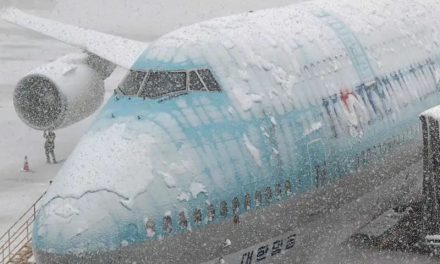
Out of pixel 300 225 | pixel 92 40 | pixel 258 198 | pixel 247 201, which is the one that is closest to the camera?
pixel 247 201

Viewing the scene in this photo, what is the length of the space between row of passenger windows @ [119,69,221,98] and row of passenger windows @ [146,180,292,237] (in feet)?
6.07

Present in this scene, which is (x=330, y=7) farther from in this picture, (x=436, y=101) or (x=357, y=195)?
(x=357, y=195)

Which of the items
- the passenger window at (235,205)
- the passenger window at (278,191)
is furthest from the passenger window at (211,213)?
the passenger window at (278,191)

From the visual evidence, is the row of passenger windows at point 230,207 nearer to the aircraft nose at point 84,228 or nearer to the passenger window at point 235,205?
the passenger window at point 235,205

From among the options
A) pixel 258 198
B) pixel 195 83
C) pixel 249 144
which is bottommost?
pixel 258 198

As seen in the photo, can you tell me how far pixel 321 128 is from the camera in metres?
14.1

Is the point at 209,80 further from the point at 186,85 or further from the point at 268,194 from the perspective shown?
the point at 268,194

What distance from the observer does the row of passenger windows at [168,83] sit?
12984mm

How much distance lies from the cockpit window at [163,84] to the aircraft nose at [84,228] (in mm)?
2301

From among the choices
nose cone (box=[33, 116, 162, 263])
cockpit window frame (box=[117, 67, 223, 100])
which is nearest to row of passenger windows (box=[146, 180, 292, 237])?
nose cone (box=[33, 116, 162, 263])

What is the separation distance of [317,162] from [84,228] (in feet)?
15.0

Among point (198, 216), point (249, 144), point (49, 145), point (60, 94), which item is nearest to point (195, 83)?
point (249, 144)

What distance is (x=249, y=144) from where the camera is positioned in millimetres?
12711

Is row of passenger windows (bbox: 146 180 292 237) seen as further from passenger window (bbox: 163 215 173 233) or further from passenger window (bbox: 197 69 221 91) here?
passenger window (bbox: 197 69 221 91)
